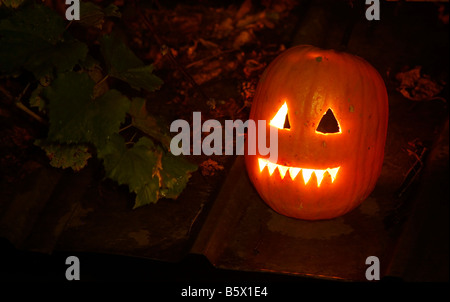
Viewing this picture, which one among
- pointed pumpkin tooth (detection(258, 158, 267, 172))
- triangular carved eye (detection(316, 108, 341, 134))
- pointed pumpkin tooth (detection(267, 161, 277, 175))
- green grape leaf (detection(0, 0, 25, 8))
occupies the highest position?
green grape leaf (detection(0, 0, 25, 8))

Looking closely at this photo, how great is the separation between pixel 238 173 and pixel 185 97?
2.74 ft

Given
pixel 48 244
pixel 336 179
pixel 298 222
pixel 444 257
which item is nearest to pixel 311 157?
pixel 336 179

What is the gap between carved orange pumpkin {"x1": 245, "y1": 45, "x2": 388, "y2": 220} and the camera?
8.22 feet

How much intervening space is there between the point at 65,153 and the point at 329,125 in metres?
1.43

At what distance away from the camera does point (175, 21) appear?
413cm

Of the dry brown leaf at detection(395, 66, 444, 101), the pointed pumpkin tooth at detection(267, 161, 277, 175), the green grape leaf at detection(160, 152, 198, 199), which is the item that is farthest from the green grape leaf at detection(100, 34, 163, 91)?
the dry brown leaf at detection(395, 66, 444, 101)

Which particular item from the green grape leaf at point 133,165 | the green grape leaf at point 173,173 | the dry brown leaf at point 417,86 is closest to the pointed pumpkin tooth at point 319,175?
the green grape leaf at point 173,173

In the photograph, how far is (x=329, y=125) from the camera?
2.53 meters

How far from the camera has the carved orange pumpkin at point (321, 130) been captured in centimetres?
251

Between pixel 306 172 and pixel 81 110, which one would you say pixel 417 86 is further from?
pixel 81 110

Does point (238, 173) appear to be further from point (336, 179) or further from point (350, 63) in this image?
point (350, 63)

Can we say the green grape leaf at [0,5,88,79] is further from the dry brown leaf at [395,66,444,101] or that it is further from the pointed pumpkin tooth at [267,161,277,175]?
the dry brown leaf at [395,66,444,101]

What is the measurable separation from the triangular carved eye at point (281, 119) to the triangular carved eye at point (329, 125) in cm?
17

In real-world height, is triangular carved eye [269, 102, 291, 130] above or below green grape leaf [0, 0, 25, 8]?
below
